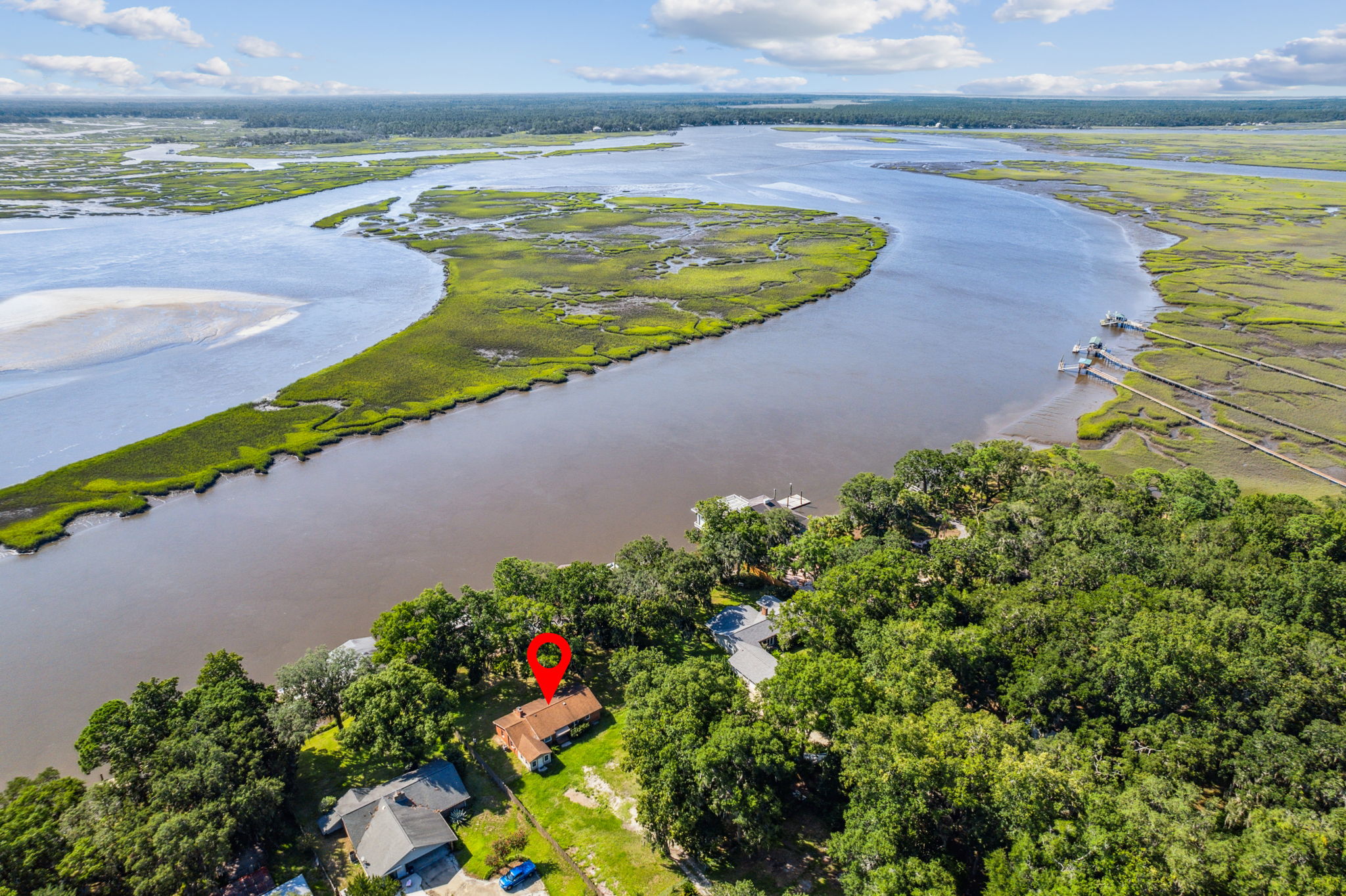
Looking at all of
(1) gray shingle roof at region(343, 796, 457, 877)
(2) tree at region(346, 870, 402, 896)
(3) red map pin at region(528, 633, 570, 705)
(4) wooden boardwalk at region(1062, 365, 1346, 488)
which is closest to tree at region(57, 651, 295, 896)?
(1) gray shingle roof at region(343, 796, 457, 877)

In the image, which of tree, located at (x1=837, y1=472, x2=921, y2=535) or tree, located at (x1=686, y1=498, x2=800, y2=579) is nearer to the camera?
tree, located at (x1=686, y1=498, x2=800, y2=579)

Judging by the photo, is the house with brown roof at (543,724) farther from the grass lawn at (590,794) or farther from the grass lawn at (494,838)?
the grass lawn at (494,838)

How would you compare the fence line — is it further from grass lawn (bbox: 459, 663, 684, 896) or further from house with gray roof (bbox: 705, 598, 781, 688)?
house with gray roof (bbox: 705, 598, 781, 688)

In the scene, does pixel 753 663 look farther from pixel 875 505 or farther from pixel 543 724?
pixel 875 505

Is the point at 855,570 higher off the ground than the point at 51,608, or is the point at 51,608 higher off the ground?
the point at 855,570

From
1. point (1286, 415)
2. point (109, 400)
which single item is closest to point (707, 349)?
point (1286, 415)

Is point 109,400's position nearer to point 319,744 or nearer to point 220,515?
point 220,515
